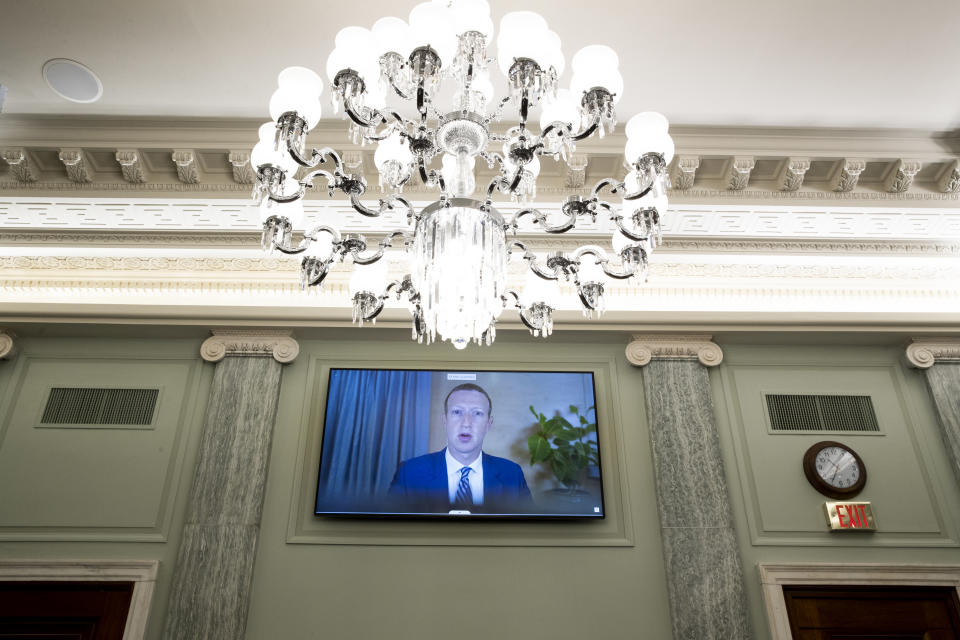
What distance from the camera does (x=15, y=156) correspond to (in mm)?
3623

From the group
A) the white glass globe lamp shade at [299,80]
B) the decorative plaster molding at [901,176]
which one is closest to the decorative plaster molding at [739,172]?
the decorative plaster molding at [901,176]

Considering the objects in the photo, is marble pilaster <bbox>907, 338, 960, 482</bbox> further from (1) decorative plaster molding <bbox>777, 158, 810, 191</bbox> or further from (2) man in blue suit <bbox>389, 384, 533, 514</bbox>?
(2) man in blue suit <bbox>389, 384, 533, 514</bbox>

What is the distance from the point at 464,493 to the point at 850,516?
7.34 feet

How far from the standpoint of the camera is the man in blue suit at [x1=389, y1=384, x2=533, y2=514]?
378 centimetres

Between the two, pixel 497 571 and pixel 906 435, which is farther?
pixel 906 435

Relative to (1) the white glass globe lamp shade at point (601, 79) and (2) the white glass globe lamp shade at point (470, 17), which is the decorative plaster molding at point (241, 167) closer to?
(2) the white glass globe lamp shade at point (470, 17)

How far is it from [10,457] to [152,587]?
4.11 ft

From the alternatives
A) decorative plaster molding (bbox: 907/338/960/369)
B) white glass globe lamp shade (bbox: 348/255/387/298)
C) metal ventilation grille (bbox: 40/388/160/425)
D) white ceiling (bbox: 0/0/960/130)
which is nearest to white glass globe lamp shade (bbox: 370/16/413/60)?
white glass globe lamp shade (bbox: 348/255/387/298)

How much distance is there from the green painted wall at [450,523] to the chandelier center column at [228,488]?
108 millimetres

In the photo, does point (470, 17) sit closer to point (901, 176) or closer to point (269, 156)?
point (269, 156)

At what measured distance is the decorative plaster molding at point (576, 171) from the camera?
3688 mm

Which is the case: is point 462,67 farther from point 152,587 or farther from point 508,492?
point 152,587

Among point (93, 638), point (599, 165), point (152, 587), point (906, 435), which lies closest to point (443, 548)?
point (152, 587)

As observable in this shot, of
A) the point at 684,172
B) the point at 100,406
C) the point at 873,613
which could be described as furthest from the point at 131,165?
the point at 873,613
